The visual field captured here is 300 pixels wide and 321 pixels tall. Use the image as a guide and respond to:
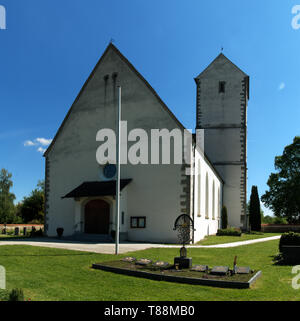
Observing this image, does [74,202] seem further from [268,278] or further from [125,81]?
[268,278]

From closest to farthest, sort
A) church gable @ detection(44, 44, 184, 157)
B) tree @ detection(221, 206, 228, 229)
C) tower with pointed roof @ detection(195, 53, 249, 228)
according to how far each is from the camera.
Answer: church gable @ detection(44, 44, 184, 157) < tree @ detection(221, 206, 228, 229) < tower with pointed roof @ detection(195, 53, 249, 228)

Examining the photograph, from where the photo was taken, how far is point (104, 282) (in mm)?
10984

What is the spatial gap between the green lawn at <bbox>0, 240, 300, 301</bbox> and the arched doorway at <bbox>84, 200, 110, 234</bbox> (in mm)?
9479

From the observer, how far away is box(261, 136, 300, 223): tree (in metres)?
49.0

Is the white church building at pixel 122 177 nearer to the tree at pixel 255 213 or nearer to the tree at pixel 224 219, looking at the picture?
the tree at pixel 224 219

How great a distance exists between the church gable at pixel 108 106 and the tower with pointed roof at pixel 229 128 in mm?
17014

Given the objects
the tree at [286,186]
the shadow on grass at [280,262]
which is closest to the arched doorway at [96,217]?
the shadow on grass at [280,262]

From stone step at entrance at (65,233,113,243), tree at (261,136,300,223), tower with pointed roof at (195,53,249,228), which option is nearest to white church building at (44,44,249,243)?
stone step at entrance at (65,233,113,243)

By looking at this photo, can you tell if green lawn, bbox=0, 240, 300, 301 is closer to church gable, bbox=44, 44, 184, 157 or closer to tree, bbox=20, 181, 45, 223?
church gable, bbox=44, 44, 184, 157

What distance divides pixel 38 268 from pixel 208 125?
106ft

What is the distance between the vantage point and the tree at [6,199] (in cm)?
6812

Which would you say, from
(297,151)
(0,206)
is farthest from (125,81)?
(0,206)

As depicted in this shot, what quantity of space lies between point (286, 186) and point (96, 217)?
33404 mm

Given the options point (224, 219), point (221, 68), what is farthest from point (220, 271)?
point (221, 68)
